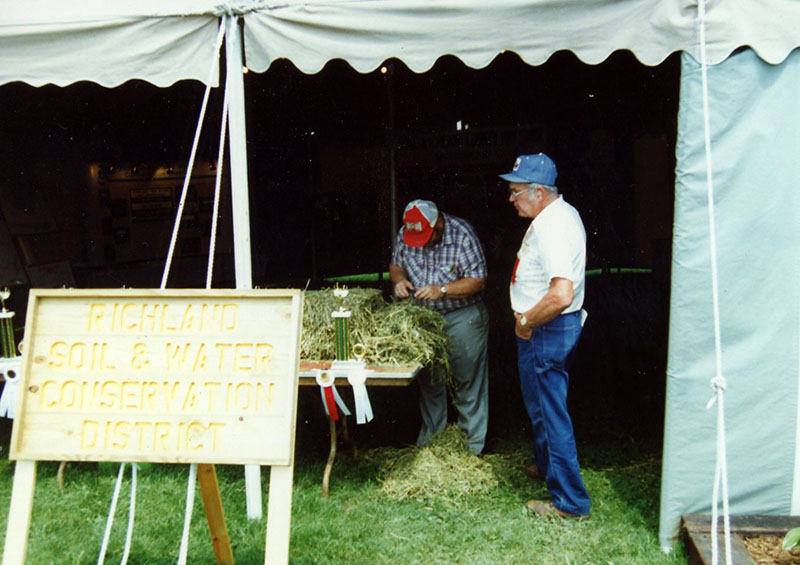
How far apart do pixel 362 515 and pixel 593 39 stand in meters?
2.93

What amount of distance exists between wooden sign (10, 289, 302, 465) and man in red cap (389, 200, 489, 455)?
2.40 meters

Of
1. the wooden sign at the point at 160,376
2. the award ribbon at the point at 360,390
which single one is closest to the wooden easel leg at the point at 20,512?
the wooden sign at the point at 160,376

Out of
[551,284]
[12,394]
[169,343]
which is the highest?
[551,284]

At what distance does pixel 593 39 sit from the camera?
11.1 feet

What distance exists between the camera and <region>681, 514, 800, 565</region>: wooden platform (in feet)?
10.5

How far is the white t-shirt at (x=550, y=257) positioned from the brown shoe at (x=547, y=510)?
1154 mm

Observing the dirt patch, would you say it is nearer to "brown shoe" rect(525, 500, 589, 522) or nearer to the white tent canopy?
the white tent canopy

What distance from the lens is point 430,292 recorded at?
16.5 feet

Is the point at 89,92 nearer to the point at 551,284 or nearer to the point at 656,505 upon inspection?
the point at 551,284

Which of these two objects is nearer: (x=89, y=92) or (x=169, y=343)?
(x=169, y=343)

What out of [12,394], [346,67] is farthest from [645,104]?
[12,394]

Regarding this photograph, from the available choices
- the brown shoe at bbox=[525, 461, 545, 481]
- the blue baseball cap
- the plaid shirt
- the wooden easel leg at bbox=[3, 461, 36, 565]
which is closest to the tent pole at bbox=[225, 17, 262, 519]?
the wooden easel leg at bbox=[3, 461, 36, 565]

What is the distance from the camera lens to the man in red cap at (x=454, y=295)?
5027mm

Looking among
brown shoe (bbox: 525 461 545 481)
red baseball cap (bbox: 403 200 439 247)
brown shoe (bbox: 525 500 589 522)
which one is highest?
red baseball cap (bbox: 403 200 439 247)
